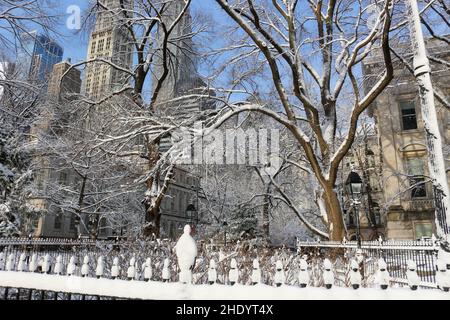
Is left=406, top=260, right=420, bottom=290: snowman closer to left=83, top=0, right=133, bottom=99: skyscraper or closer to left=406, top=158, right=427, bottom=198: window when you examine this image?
left=83, top=0, right=133, bottom=99: skyscraper

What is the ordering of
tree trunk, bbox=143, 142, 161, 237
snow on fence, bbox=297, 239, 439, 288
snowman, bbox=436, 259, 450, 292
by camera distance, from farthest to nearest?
1. tree trunk, bbox=143, 142, 161, 237
2. snow on fence, bbox=297, 239, 439, 288
3. snowman, bbox=436, 259, 450, 292

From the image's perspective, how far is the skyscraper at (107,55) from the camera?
16.4 m

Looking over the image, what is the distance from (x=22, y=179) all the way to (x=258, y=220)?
18.7 m

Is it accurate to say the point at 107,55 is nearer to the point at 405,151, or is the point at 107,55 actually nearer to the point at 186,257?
the point at 186,257

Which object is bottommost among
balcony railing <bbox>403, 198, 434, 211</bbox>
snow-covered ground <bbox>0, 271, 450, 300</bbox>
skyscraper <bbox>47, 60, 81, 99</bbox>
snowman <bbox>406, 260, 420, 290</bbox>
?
snow-covered ground <bbox>0, 271, 450, 300</bbox>

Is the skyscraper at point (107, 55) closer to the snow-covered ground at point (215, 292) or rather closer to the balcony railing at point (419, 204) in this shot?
the snow-covered ground at point (215, 292)

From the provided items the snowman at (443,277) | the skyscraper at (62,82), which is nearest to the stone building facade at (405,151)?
the skyscraper at (62,82)

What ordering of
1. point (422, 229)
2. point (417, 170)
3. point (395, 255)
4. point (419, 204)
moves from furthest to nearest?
point (417, 170), point (419, 204), point (422, 229), point (395, 255)

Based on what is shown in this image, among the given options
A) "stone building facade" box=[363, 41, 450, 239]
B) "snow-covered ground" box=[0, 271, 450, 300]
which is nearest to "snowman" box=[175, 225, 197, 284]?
"snow-covered ground" box=[0, 271, 450, 300]

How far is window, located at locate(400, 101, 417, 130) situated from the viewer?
24766 mm

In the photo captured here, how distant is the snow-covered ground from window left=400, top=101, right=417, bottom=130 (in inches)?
952

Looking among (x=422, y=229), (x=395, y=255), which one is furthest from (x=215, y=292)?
(x=422, y=229)

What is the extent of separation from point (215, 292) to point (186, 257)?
1.94 ft

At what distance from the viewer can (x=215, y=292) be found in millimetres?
4242
